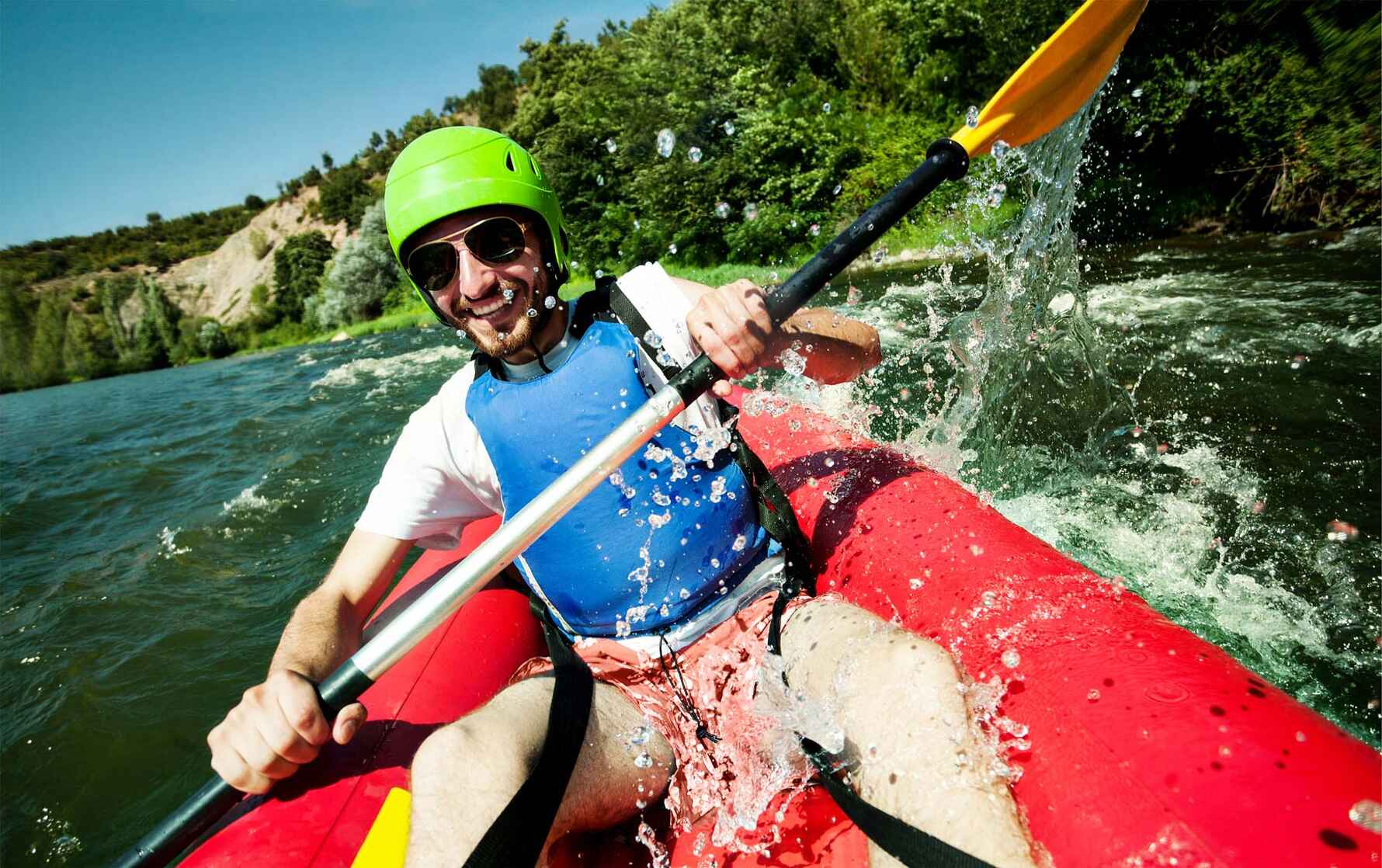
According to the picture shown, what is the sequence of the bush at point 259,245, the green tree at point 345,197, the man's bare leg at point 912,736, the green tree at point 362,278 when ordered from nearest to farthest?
1. the man's bare leg at point 912,736
2. the green tree at point 362,278
3. the green tree at point 345,197
4. the bush at point 259,245

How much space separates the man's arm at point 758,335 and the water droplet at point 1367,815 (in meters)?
1.23

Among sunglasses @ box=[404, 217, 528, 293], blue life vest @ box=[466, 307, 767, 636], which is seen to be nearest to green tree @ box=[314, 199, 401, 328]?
sunglasses @ box=[404, 217, 528, 293]

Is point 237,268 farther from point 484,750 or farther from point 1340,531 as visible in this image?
point 1340,531

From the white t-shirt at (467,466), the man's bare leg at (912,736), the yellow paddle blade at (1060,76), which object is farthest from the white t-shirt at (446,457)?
the yellow paddle blade at (1060,76)

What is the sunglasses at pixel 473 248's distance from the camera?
1992 millimetres

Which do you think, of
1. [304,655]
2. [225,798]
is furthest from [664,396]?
[225,798]

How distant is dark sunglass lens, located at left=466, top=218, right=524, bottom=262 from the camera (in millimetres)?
1995

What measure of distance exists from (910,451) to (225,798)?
264 cm

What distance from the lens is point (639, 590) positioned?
1862 millimetres

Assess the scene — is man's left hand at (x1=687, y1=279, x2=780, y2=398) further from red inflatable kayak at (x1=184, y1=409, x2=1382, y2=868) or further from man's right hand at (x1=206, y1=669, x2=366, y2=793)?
man's right hand at (x1=206, y1=669, x2=366, y2=793)

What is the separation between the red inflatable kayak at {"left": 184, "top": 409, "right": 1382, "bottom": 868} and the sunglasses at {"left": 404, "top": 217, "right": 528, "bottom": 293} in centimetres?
112

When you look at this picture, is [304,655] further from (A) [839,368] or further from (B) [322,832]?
(A) [839,368]

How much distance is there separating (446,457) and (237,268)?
78.6 m

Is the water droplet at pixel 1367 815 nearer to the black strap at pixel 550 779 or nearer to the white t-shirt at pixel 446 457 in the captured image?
the black strap at pixel 550 779
